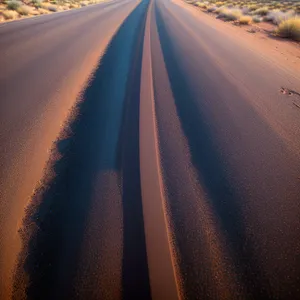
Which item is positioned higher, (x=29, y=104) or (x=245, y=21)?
(x=29, y=104)

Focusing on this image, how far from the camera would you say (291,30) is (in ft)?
39.7

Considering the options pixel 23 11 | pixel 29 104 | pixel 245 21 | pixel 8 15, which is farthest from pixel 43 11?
pixel 29 104

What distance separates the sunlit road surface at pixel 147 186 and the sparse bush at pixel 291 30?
26.6ft

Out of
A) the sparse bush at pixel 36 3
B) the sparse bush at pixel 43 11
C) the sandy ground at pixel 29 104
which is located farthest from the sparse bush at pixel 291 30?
the sparse bush at pixel 36 3

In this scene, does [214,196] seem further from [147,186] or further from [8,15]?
[8,15]

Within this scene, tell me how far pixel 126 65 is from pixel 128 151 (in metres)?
4.55

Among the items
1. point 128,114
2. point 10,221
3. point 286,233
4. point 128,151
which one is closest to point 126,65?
point 128,114

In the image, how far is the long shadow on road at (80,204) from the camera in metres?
2.03

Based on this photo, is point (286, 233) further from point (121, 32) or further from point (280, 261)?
point (121, 32)

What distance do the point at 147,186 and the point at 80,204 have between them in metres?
0.86

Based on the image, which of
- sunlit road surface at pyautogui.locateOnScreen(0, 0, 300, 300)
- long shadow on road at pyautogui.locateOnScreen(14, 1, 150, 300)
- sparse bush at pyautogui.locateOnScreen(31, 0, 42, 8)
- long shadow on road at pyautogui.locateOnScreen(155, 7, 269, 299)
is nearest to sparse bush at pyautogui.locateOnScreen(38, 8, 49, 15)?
sparse bush at pyautogui.locateOnScreen(31, 0, 42, 8)

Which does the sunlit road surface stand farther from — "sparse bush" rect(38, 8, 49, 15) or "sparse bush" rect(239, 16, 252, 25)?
"sparse bush" rect(38, 8, 49, 15)

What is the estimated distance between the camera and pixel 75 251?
7.37 ft

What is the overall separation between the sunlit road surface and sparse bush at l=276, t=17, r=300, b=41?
810 centimetres
